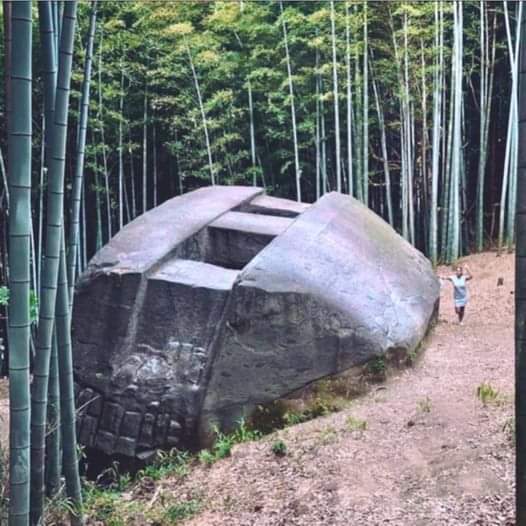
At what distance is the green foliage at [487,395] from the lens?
12.9 feet

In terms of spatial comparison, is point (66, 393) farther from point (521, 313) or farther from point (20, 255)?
point (521, 313)

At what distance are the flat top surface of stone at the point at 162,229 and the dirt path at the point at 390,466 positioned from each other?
1.54 m

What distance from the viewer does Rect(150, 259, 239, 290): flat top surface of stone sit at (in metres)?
4.55

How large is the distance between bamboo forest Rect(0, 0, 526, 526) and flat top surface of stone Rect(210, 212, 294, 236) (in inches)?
1.0

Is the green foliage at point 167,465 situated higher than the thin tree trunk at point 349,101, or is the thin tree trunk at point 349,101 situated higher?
the thin tree trunk at point 349,101

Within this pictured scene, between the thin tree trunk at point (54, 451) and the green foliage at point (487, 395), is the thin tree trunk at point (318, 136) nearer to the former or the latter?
the green foliage at point (487, 395)

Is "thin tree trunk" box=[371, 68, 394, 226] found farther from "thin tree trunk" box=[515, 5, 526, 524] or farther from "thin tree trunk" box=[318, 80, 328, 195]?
"thin tree trunk" box=[515, 5, 526, 524]

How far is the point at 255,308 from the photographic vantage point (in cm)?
439

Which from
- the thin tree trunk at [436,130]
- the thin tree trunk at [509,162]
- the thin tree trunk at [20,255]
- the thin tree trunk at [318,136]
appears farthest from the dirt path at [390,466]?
the thin tree trunk at [318,136]

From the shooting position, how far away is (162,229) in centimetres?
521

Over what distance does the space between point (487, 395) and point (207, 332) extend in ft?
5.75

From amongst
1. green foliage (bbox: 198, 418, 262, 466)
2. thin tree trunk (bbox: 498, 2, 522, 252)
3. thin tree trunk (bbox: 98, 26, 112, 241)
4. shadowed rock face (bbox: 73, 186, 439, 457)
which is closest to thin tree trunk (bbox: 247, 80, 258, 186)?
thin tree trunk (bbox: 98, 26, 112, 241)

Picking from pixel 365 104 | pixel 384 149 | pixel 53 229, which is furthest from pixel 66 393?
pixel 384 149

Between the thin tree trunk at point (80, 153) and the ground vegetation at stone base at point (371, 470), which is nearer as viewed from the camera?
the thin tree trunk at point (80, 153)
